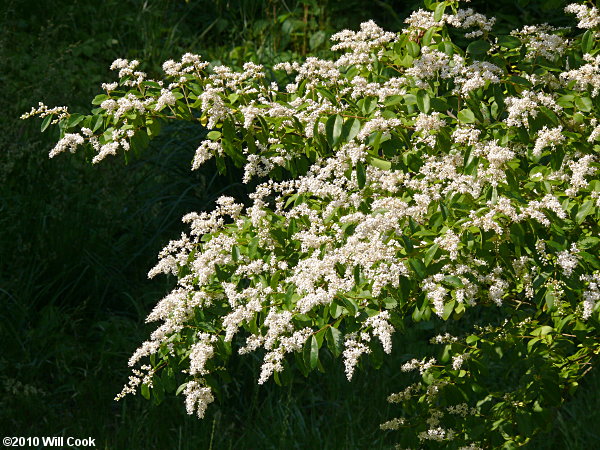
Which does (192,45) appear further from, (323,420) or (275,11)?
(323,420)

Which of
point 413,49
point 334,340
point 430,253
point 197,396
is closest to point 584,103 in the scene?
point 413,49

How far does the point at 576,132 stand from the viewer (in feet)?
10.4

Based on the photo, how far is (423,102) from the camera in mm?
2844

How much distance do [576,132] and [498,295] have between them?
32.7 inches

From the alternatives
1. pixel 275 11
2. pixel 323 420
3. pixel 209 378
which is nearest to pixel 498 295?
pixel 209 378

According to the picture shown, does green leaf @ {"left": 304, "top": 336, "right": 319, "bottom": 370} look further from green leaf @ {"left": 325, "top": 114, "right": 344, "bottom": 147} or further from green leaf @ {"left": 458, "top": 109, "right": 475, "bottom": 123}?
Result: green leaf @ {"left": 458, "top": 109, "right": 475, "bottom": 123}

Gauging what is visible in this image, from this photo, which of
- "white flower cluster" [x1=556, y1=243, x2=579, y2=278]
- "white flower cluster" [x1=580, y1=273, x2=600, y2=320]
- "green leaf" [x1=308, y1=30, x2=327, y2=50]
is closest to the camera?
"white flower cluster" [x1=556, y1=243, x2=579, y2=278]

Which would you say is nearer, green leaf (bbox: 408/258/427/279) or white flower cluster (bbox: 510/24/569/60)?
green leaf (bbox: 408/258/427/279)

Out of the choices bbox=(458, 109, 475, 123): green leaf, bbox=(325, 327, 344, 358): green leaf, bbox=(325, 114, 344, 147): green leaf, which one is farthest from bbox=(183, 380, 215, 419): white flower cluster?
bbox=(458, 109, 475, 123): green leaf

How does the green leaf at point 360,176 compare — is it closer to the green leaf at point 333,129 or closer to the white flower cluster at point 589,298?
the green leaf at point 333,129

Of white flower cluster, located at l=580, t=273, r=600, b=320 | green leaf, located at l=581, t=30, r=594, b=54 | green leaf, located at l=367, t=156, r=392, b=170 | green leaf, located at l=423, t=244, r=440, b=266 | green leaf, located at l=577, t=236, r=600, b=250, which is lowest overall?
white flower cluster, located at l=580, t=273, r=600, b=320

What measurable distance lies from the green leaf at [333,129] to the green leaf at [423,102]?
291 millimetres

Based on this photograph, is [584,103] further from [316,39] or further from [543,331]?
[316,39]

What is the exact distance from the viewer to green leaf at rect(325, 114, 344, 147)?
2.76 meters
